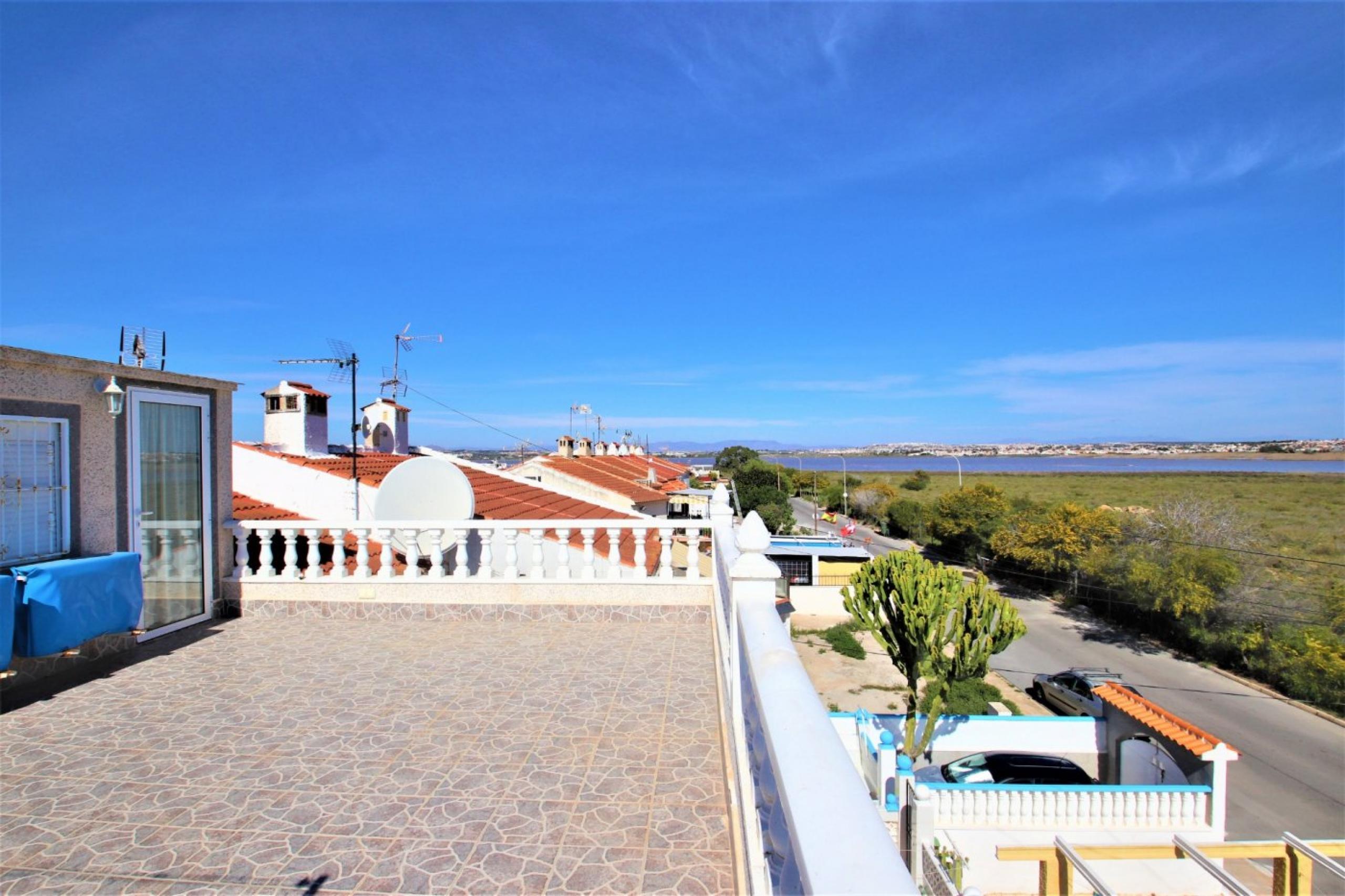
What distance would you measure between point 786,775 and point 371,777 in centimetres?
290

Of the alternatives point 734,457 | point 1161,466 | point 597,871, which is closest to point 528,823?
point 597,871

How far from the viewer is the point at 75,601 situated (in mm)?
4586

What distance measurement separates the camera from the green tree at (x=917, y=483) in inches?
3359

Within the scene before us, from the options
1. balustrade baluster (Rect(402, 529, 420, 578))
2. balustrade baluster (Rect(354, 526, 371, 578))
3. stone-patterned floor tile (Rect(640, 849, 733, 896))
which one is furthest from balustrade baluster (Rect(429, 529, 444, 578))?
stone-patterned floor tile (Rect(640, 849, 733, 896))

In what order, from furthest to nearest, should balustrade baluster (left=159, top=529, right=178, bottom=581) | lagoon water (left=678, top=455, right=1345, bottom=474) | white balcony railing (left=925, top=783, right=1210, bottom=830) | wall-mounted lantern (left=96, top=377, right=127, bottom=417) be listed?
lagoon water (left=678, top=455, right=1345, bottom=474), white balcony railing (left=925, top=783, right=1210, bottom=830), balustrade baluster (left=159, top=529, right=178, bottom=581), wall-mounted lantern (left=96, top=377, right=127, bottom=417)

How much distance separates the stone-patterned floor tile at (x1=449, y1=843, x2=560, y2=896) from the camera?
242 centimetres

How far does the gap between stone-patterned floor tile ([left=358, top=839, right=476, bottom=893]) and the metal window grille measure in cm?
403

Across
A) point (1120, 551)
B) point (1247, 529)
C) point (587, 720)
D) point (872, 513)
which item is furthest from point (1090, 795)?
point (872, 513)

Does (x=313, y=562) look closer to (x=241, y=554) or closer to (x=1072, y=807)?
(x=241, y=554)

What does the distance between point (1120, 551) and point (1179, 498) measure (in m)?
10.2

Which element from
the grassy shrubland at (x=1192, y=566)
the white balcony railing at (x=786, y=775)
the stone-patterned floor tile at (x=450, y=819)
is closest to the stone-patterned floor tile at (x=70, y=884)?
the stone-patterned floor tile at (x=450, y=819)

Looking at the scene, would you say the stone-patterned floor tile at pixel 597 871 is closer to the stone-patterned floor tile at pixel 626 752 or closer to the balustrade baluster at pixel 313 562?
the stone-patterned floor tile at pixel 626 752

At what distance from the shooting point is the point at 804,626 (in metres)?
25.6

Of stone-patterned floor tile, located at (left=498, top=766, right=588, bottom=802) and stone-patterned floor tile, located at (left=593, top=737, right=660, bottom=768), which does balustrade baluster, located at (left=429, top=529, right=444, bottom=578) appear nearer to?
stone-patterned floor tile, located at (left=593, top=737, right=660, bottom=768)
